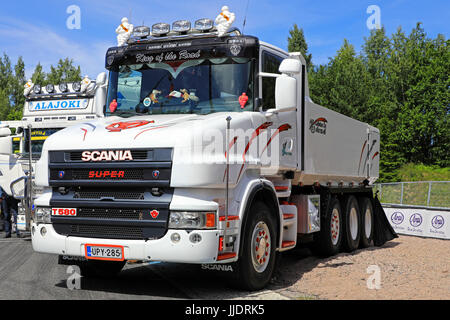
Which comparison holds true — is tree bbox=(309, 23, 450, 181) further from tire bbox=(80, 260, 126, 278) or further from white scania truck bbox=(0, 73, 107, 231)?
tire bbox=(80, 260, 126, 278)

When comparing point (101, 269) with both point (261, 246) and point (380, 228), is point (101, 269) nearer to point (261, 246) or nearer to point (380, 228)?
point (261, 246)

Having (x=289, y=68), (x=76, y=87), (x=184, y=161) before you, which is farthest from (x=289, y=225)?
(x=76, y=87)

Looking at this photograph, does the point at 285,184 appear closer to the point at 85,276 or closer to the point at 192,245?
the point at 192,245

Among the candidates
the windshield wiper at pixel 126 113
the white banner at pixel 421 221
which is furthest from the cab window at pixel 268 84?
the white banner at pixel 421 221

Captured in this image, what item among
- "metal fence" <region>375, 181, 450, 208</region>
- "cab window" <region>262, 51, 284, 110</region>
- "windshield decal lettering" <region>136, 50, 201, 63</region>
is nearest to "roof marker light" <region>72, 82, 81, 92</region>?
"windshield decal lettering" <region>136, 50, 201, 63</region>

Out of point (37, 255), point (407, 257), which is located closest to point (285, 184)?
point (407, 257)

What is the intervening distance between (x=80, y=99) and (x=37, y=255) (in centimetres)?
604

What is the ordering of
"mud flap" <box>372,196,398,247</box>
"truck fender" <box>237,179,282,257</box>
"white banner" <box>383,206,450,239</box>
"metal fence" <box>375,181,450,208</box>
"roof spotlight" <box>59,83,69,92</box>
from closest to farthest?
"truck fender" <box>237,179,282,257</box>
"mud flap" <box>372,196,398,247</box>
"roof spotlight" <box>59,83,69,92</box>
"white banner" <box>383,206,450,239</box>
"metal fence" <box>375,181,450,208</box>

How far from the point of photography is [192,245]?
6.45 meters

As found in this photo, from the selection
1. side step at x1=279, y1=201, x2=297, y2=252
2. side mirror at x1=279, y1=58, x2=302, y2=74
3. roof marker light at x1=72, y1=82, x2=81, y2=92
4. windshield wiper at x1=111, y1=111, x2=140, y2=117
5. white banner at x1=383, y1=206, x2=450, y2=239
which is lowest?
white banner at x1=383, y1=206, x2=450, y2=239

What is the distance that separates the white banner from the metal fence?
2.53 m

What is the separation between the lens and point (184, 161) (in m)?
6.43

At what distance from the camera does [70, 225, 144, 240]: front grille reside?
265 inches

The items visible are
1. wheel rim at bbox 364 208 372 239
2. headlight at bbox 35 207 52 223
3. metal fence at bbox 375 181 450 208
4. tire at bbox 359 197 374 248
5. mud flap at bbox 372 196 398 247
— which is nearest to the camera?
headlight at bbox 35 207 52 223
